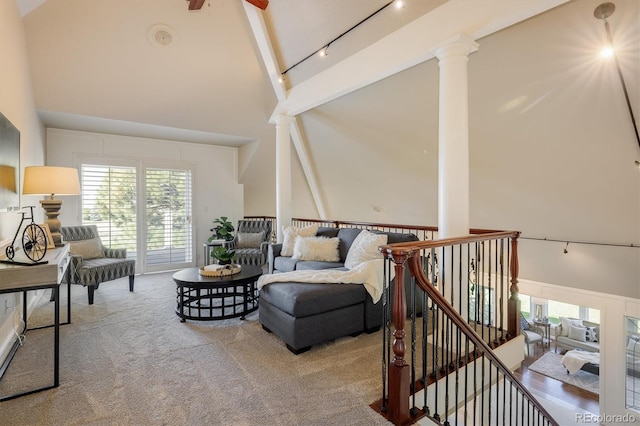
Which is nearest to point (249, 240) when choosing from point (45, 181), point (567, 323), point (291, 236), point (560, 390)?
point (291, 236)

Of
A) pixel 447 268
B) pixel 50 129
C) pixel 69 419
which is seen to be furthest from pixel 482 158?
pixel 50 129

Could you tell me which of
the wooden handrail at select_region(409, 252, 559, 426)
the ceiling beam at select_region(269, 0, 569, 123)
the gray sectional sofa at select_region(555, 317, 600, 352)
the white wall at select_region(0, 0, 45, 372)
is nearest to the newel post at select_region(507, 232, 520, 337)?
the wooden handrail at select_region(409, 252, 559, 426)

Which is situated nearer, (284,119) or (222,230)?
(284,119)

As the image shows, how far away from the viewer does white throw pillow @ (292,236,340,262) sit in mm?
4371

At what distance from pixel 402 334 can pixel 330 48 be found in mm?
3612

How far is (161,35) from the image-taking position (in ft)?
→ 15.0

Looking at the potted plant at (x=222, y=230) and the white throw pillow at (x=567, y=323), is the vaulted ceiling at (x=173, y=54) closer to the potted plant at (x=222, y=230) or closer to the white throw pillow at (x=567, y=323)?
the potted plant at (x=222, y=230)

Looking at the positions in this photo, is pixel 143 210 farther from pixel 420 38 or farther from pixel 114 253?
pixel 420 38

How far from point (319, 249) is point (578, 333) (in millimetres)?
7401

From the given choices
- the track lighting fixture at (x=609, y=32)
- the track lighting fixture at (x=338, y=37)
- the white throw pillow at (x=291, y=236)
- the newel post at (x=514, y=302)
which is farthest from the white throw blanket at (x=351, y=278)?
the track lighting fixture at (x=609, y=32)

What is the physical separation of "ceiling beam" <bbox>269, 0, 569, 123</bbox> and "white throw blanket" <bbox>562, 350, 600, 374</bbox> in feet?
23.4

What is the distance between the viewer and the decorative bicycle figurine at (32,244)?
7.73ft

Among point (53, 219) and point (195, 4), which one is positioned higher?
point (195, 4)

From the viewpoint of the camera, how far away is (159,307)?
4020 mm
